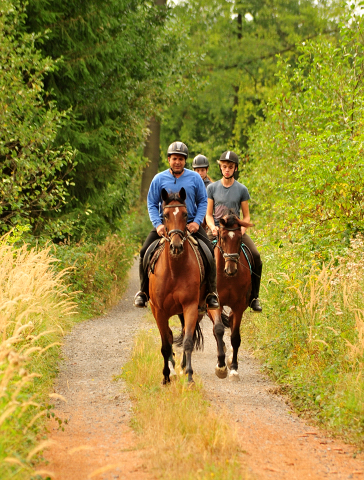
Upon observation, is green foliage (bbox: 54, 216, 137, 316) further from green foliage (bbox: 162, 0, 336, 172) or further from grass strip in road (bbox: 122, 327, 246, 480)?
green foliage (bbox: 162, 0, 336, 172)

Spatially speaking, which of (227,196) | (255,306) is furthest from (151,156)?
(255,306)

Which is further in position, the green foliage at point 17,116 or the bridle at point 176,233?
the green foliage at point 17,116

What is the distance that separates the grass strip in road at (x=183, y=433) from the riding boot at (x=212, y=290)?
53.9 inches

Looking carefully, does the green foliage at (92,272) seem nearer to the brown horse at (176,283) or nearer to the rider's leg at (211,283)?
the rider's leg at (211,283)

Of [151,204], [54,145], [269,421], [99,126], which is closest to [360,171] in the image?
[151,204]

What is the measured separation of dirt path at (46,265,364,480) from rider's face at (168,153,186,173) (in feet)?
10.1

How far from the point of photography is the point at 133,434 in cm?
613

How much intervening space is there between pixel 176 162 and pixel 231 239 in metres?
1.61

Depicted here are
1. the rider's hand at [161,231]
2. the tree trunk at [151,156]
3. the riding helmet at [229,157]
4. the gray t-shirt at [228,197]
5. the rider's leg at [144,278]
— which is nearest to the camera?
the rider's hand at [161,231]

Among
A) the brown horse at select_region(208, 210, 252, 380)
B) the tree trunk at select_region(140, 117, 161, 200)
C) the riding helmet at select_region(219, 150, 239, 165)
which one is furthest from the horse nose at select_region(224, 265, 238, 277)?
the tree trunk at select_region(140, 117, 161, 200)

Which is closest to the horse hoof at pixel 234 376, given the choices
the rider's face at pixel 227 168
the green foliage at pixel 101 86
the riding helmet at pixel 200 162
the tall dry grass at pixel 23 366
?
the tall dry grass at pixel 23 366

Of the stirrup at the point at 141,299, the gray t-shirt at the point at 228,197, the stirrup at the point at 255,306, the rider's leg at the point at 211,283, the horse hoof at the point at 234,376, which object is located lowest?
the horse hoof at the point at 234,376

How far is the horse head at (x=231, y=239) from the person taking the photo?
29.8 feet

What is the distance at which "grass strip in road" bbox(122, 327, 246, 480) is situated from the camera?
5.02m
